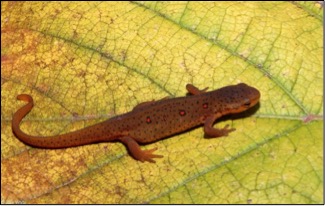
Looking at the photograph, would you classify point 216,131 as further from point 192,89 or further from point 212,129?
point 192,89

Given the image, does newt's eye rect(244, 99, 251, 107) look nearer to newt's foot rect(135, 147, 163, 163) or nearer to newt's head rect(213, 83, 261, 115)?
newt's head rect(213, 83, 261, 115)

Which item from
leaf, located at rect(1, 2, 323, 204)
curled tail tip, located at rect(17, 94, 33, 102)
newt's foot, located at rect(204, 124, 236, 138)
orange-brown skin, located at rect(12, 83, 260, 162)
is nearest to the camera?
leaf, located at rect(1, 2, 323, 204)

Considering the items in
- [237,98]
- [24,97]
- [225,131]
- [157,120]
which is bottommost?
[157,120]

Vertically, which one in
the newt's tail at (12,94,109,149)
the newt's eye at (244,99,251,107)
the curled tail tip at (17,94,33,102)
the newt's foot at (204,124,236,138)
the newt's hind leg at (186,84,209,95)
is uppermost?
the newt's eye at (244,99,251,107)

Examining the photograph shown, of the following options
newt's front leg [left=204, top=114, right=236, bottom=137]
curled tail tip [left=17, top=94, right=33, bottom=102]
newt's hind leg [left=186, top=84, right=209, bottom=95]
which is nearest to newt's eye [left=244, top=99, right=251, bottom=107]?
newt's front leg [left=204, top=114, right=236, bottom=137]

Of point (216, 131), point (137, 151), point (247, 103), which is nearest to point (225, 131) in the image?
point (216, 131)

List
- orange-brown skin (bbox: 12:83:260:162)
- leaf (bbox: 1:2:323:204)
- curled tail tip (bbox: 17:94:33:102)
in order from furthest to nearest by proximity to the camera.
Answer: curled tail tip (bbox: 17:94:33:102), orange-brown skin (bbox: 12:83:260:162), leaf (bbox: 1:2:323:204)

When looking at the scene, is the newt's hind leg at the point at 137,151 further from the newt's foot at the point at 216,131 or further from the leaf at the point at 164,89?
the newt's foot at the point at 216,131
